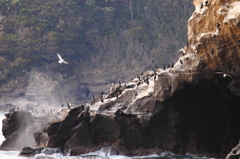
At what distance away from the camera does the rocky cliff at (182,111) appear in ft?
120

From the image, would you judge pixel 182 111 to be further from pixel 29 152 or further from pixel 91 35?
pixel 91 35

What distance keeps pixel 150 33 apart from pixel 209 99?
10258 cm

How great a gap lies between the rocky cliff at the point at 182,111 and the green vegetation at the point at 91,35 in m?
86.0

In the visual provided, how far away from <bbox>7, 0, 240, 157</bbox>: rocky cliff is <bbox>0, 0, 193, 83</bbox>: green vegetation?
86045mm

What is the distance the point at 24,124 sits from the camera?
167 feet

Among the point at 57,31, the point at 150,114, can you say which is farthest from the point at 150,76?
the point at 57,31

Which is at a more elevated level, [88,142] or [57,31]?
[57,31]

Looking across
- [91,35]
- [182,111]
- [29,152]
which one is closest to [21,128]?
[29,152]

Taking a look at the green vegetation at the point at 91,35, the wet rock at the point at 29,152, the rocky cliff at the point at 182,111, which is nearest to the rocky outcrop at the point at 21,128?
the wet rock at the point at 29,152

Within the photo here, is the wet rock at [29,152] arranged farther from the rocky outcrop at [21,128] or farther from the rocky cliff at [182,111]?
the rocky outcrop at [21,128]

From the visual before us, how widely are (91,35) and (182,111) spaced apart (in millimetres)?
104268

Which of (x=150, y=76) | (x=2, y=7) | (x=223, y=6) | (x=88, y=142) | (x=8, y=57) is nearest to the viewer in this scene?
(x=223, y=6)

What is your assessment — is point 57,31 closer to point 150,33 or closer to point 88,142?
point 150,33

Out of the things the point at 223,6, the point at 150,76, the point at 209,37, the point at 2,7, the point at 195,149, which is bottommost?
the point at 195,149
